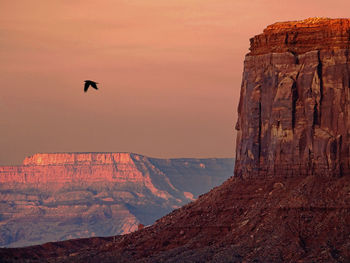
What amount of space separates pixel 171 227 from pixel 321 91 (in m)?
22.9

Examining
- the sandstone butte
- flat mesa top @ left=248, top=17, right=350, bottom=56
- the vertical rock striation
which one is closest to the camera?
the sandstone butte

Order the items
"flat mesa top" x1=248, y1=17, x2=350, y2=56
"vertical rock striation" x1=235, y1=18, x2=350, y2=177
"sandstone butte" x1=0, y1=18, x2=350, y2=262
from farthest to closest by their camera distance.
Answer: "flat mesa top" x1=248, y1=17, x2=350, y2=56 < "vertical rock striation" x1=235, y1=18, x2=350, y2=177 < "sandstone butte" x1=0, y1=18, x2=350, y2=262

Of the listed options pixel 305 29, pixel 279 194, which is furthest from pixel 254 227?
pixel 305 29

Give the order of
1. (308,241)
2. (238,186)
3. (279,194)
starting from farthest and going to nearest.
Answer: (238,186), (279,194), (308,241)

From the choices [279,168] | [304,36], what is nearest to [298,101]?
[304,36]

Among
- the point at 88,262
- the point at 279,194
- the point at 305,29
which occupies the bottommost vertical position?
the point at 88,262

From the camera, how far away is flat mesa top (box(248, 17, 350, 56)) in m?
128

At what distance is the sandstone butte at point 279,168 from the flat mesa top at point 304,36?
11cm

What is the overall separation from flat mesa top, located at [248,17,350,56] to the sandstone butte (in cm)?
11

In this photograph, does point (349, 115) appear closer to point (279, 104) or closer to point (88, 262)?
point (279, 104)

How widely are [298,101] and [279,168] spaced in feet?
25.6

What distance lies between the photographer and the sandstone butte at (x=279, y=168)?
11831 centimetres

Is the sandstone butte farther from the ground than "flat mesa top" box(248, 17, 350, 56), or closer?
closer

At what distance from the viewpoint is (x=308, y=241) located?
374ft
